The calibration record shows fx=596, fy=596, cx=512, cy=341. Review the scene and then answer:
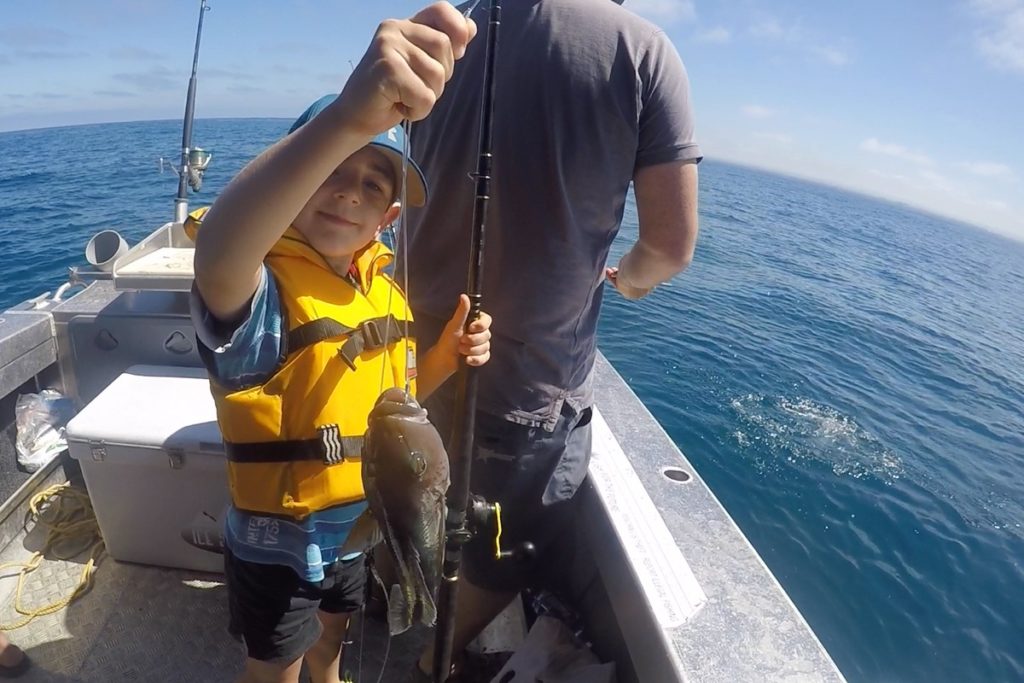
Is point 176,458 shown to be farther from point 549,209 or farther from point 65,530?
point 549,209

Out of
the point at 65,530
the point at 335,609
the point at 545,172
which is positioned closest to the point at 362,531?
the point at 335,609

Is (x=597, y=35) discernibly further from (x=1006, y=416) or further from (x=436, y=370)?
(x=1006, y=416)

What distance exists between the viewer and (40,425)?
3.43 m

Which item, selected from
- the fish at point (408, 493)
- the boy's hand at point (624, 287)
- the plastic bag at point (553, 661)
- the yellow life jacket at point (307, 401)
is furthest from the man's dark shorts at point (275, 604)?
the boy's hand at point (624, 287)

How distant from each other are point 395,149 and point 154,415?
197 centimetres

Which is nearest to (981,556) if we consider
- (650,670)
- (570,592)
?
(570,592)

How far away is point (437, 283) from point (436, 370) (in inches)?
12.0

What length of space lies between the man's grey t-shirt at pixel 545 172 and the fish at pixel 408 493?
1.87ft

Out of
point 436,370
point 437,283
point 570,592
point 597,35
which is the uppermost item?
point 597,35

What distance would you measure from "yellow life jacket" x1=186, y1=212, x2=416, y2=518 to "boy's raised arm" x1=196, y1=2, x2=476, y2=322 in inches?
15.8

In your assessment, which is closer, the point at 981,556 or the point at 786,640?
the point at 786,640

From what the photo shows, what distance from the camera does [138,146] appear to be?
32500 mm

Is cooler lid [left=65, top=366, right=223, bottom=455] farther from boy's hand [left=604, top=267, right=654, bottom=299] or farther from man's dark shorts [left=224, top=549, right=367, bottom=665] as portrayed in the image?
boy's hand [left=604, top=267, right=654, bottom=299]

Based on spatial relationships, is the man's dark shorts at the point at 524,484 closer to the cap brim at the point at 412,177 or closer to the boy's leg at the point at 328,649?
the boy's leg at the point at 328,649
